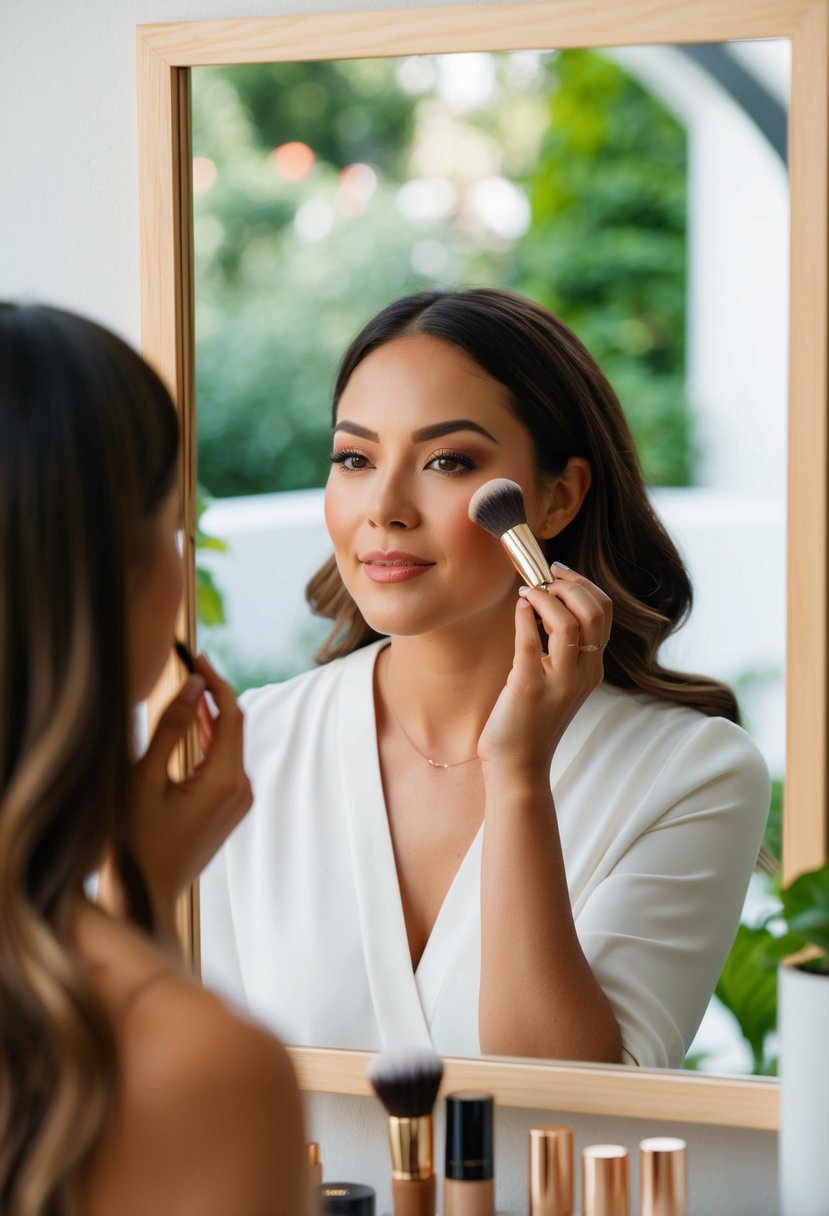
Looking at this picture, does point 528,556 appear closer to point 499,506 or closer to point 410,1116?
point 499,506

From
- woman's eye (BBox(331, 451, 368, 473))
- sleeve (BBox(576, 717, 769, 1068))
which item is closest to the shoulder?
sleeve (BBox(576, 717, 769, 1068))

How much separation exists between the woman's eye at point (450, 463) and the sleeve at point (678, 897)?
0.71ft

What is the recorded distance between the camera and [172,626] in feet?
2.15

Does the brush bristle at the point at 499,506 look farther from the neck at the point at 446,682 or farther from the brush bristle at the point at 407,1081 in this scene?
the brush bristle at the point at 407,1081

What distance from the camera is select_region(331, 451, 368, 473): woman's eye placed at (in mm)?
896

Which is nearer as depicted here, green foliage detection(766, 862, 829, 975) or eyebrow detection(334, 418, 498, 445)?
green foliage detection(766, 862, 829, 975)

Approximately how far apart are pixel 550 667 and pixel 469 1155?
0.93ft

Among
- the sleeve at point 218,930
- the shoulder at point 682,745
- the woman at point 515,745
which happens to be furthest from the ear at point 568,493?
the sleeve at point 218,930

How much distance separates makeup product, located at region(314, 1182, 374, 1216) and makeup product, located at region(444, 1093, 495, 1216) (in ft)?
0.15

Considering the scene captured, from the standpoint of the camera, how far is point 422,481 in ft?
2.86

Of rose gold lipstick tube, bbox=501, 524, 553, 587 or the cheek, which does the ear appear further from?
the cheek

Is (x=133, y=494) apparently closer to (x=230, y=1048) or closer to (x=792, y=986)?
(x=230, y=1048)

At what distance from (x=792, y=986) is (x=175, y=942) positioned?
322mm

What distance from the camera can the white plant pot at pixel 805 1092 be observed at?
73cm
